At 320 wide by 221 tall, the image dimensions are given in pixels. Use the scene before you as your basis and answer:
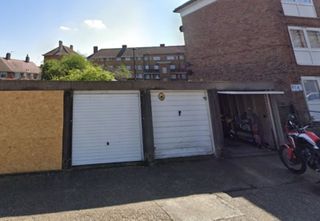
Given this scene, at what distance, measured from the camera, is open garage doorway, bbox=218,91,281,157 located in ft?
31.0

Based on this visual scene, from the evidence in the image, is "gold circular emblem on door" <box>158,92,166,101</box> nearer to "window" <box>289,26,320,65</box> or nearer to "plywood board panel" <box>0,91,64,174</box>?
"plywood board panel" <box>0,91,64,174</box>

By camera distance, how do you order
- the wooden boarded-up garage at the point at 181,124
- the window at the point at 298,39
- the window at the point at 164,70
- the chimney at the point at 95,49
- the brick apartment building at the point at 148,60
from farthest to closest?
the chimney at the point at 95,49 < the window at the point at 164,70 < the brick apartment building at the point at 148,60 < the window at the point at 298,39 < the wooden boarded-up garage at the point at 181,124

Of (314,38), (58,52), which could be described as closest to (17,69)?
(58,52)

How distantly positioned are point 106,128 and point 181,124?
2.70m

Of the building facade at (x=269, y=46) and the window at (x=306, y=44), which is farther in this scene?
the window at (x=306, y=44)

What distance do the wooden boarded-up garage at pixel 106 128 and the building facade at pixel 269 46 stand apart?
25.0 feet

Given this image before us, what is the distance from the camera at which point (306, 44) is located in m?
13.0

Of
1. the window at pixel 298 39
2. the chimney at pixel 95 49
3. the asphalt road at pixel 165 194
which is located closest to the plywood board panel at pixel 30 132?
the asphalt road at pixel 165 194

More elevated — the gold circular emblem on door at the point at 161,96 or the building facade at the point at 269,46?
the building facade at the point at 269,46

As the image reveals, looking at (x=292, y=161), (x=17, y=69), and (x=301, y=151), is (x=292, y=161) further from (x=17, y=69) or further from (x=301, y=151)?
(x=17, y=69)

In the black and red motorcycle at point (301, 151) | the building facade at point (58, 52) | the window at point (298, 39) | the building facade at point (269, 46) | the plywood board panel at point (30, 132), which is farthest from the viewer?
the building facade at point (58, 52)

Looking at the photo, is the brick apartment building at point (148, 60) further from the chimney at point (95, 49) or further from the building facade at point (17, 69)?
the building facade at point (17, 69)

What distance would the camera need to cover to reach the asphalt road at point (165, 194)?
4.15 m

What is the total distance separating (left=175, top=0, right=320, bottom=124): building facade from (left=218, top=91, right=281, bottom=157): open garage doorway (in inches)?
55.4
